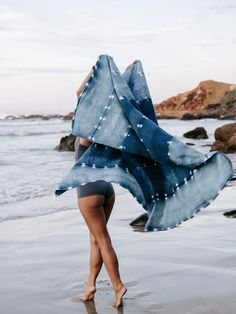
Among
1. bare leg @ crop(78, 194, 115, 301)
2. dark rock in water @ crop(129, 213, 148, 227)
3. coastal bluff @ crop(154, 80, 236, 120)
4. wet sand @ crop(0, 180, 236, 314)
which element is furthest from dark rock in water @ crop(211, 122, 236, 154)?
coastal bluff @ crop(154, 80, 236, 120)

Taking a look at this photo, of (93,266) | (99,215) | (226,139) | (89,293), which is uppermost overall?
(99,215)

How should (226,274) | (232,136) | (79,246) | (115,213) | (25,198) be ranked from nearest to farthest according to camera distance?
(226,274), (79,246), (115,213), (25,198), (232,136)

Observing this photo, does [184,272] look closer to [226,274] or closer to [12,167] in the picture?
[226,274]

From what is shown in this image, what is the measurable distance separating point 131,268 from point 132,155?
5.12 feet

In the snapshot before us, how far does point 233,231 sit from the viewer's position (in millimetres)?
6449

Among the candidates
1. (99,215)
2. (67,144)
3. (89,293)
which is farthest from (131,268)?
(67,144)

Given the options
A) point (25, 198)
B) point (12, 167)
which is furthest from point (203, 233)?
point (12, 167)

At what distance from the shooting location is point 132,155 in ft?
12.9

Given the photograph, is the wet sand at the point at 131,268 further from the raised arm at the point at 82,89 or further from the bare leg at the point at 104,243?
the raised arm at the point at 82,89

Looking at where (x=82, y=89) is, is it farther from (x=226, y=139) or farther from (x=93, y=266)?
(x=226, y=139)

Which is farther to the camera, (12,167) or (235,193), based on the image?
(12,167)

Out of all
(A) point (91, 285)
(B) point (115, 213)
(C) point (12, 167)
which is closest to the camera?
(A) point (91, 285)

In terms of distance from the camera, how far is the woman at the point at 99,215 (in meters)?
4.02

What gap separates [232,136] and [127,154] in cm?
1832
